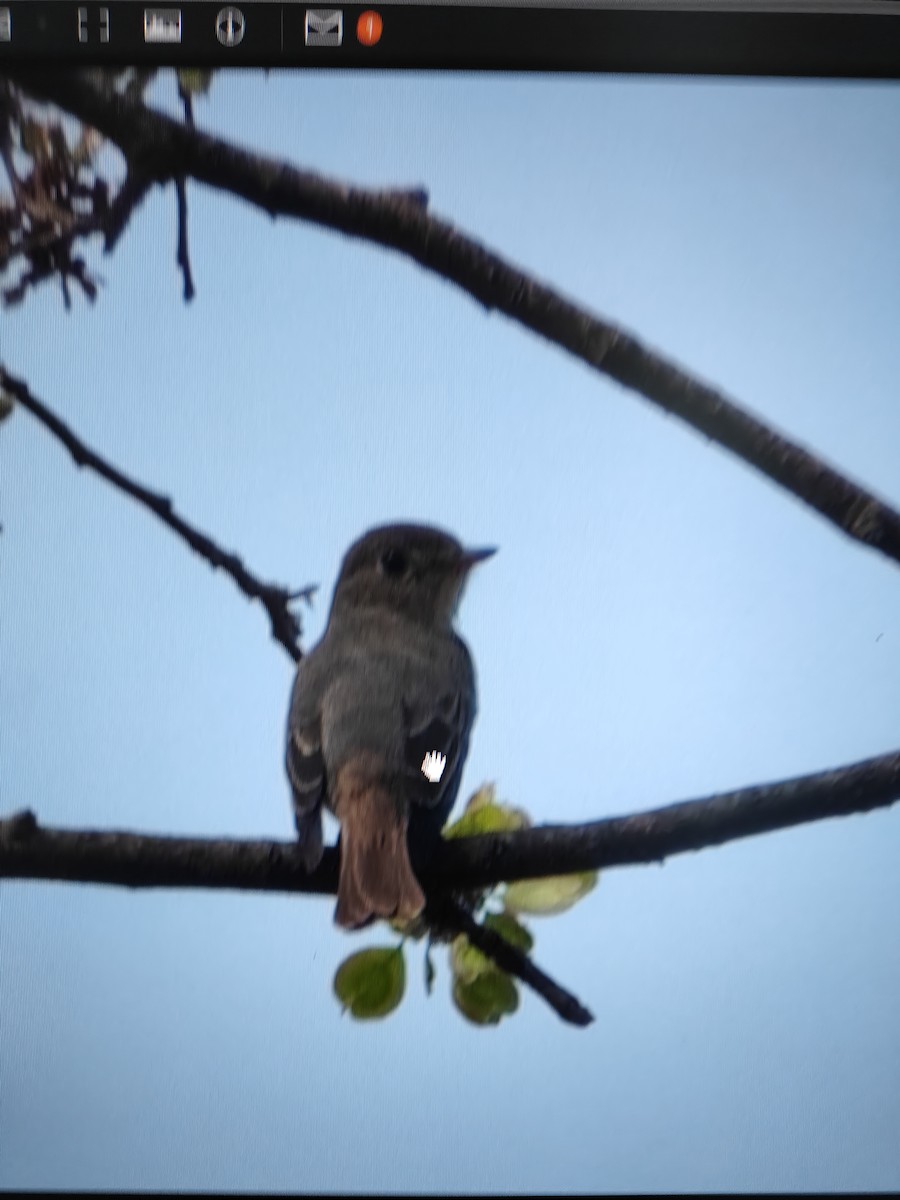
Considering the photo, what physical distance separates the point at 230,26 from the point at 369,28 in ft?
0.36

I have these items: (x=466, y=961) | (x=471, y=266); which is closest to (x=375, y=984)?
(x=466, y=961)

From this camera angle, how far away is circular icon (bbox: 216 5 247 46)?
34.4 inches

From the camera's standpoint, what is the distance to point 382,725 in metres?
0.88

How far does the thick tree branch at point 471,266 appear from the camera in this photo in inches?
34.1

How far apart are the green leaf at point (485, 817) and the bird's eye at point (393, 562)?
0.64 ft

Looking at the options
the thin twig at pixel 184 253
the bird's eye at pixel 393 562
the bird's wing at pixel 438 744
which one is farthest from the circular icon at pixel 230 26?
the bird's wing at pixel 438 744

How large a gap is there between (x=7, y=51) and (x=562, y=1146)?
0.96 m

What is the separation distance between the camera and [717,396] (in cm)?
87

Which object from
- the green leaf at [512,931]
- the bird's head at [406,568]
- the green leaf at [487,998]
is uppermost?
the bird's head at [406,568]

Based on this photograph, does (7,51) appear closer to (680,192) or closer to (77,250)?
(77,250)

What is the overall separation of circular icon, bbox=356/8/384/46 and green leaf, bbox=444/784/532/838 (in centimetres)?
59

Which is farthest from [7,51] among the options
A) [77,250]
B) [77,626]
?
[77,626]

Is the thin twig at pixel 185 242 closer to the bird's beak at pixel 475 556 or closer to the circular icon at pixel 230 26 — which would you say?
the circular icon at pixel 230 26

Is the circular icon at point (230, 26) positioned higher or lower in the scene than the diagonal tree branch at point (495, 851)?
higher
